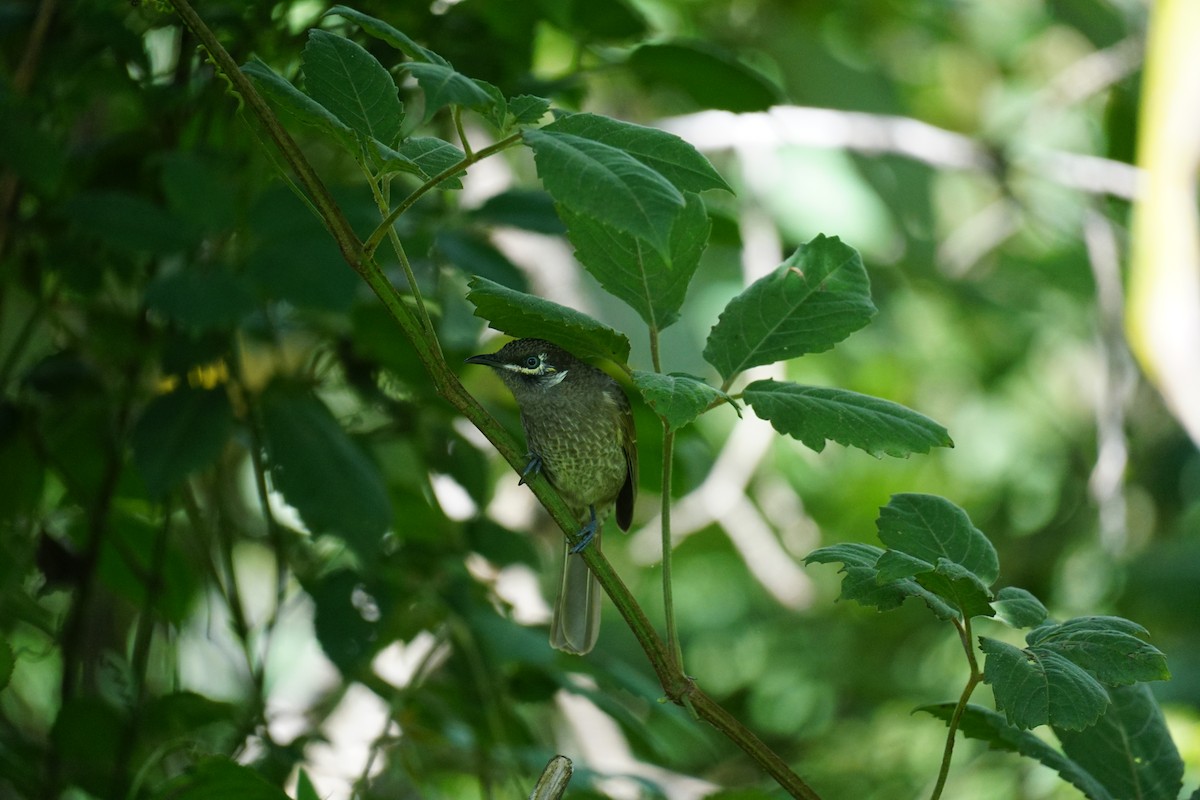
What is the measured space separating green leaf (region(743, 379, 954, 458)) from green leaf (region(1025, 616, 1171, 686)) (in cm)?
27

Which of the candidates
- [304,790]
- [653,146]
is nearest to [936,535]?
[653,146]

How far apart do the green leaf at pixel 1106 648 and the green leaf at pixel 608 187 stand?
707 mm

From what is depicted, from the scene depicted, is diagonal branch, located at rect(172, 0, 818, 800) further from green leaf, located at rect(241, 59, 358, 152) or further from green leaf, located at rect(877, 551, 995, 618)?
green leaf, located at rect(877, 551, 995, 618)

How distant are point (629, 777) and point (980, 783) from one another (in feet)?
9.12

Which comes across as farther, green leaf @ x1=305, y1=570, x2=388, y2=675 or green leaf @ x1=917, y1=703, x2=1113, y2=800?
green leaf @ x1=305, y1=570, x2=388, y2=675

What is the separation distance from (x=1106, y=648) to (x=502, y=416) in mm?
1762

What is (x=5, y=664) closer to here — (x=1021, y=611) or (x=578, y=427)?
(x=1021, y=611)

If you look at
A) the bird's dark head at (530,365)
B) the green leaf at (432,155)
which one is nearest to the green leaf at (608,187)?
the green leaf at (432,155)

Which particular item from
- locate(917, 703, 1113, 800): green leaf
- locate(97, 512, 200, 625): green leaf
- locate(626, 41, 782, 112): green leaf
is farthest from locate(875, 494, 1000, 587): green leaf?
locate(97, 512, 200, 625): green leaf

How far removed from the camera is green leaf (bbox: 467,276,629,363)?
1.44 meters

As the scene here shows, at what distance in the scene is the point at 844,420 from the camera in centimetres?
141

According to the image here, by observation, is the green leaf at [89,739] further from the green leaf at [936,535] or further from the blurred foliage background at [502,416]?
the green leaf at [936,535]

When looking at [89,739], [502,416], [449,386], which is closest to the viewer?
[449,386]

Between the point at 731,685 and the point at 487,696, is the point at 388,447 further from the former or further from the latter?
the point at 731,685
